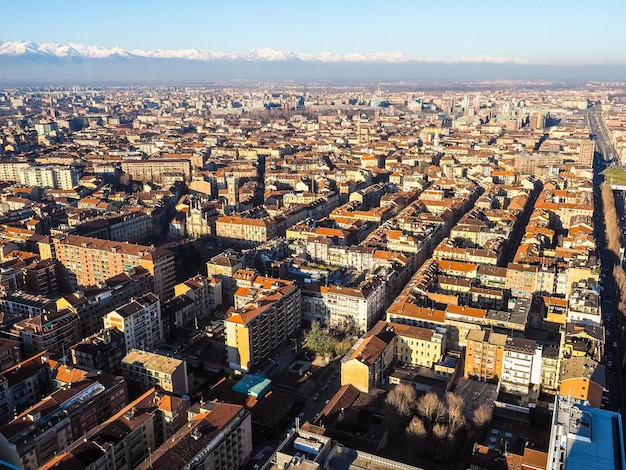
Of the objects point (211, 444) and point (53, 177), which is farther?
point (53, 177)

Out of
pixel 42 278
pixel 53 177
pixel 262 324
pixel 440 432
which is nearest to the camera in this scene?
pixel 440 432

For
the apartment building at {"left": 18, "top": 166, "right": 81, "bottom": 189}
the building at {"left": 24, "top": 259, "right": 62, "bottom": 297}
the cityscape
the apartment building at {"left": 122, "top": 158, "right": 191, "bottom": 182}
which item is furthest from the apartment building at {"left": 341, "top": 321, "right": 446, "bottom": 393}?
the apartment building at {"left": 18, "top": 166, "right": 81, "bottom": 189}

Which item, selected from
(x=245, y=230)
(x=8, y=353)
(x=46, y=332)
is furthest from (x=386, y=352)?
(x=245, y=230)

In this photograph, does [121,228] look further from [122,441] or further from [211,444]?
[211,444]

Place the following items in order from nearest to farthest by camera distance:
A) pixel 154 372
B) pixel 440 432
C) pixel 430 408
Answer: pixel 440 432
pixel 430 408
pixel 154 372

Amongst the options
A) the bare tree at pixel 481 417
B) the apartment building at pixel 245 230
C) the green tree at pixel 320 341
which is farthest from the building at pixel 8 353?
the apartment building at pixel 245 230

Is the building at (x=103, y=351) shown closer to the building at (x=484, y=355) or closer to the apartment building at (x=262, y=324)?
the apartment building at (x=262, y=324)
